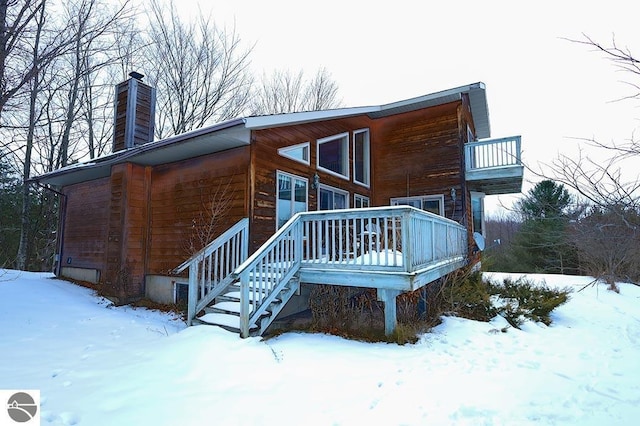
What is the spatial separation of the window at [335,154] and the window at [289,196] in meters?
1.04

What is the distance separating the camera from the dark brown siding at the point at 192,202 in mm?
6961

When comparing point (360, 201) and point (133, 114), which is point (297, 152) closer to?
point (360, 201)

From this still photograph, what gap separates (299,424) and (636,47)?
13.1ft

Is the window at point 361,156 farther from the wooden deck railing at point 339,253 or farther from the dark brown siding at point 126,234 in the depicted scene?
the dark brown siding at point 126,234

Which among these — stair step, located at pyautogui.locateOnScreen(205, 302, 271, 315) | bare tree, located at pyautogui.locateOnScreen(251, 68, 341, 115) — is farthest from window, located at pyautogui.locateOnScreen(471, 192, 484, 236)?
bare tree, located at pyautogui.locateOnScreen(251, 68, 341, 115)

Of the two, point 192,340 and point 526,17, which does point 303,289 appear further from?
point 526,17

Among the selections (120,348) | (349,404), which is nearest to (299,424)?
(349,404)

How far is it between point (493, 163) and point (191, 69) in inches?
616

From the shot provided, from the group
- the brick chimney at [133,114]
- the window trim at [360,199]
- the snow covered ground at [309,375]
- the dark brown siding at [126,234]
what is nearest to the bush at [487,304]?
the snow covered ground at [309,375]

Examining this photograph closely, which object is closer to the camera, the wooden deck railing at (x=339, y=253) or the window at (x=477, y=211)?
the wooden deck railing at (x=339, y=253)

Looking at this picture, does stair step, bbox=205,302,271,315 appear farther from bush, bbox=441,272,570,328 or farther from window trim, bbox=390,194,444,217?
window trim, bbox=390,194,444,217

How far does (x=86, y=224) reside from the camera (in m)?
9.90

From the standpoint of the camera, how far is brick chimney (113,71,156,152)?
9.73 meters

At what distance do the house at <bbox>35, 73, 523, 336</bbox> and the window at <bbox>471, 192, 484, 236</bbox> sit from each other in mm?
76
